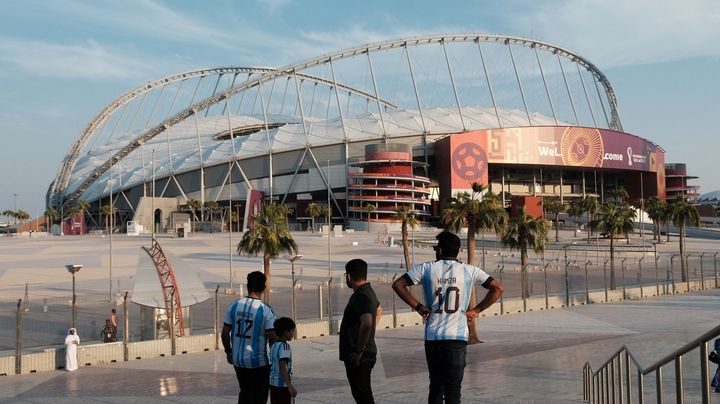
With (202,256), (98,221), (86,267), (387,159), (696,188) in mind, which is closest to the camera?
(86,267)

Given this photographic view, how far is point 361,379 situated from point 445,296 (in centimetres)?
130

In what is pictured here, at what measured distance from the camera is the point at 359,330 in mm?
6387

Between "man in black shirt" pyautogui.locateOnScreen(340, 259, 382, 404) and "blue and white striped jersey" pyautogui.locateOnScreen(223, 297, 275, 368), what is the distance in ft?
2.92

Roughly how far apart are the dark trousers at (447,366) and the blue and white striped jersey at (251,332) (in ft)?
5.89

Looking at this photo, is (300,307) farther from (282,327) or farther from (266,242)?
(282,327)

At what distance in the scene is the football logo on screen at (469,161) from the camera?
4980 inches

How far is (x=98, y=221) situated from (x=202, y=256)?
3481 inches

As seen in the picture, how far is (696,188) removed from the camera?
166m

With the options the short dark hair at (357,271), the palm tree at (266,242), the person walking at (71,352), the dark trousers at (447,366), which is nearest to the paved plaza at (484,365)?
the person walking at (71,352)

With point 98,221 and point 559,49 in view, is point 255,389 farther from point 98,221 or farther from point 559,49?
point 98,221

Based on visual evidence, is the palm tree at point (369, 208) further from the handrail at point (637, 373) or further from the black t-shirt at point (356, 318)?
the black t-shirt at point (356, 318)

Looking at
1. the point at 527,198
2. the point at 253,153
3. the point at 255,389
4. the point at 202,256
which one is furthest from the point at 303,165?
the point at 255,389

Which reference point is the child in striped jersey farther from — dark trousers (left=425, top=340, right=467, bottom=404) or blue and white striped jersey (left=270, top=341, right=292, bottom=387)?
dark trousers (left=425, top=340, right=467, bottom=404)

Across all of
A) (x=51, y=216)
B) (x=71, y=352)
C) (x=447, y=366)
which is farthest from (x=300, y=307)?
(x=51, y=216)
